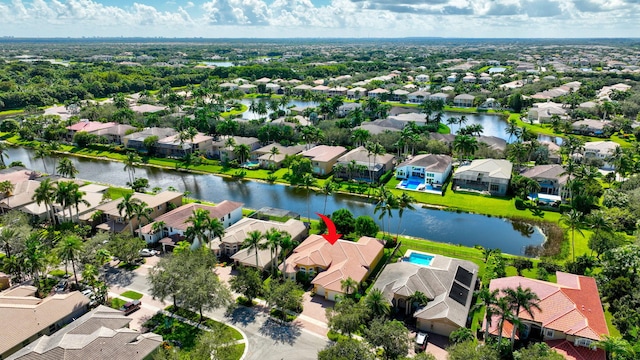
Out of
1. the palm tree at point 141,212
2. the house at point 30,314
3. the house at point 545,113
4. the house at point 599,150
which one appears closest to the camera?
the house at point 30,314

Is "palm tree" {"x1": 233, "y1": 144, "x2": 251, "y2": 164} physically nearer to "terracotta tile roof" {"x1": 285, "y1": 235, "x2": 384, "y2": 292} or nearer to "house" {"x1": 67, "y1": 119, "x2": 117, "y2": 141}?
"terracotta tile roof" {"x1": 285, "y1": 235, "x2": 384, "y2": 292}

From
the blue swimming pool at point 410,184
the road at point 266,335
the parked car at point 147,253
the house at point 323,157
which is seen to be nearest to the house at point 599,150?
the blue swimming pool at point 410,184

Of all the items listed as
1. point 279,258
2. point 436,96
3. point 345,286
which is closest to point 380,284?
point 345,286

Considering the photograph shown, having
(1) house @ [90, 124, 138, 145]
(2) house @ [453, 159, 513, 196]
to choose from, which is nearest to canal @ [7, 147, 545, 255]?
(2) house @ [453, 159, 513, 196]

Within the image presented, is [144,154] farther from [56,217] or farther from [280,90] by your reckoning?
[280,90]

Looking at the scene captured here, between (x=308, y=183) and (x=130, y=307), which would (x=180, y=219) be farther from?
(x=308, y=183)

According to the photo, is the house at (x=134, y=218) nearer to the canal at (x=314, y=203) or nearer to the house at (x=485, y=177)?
the canal at (x=314, y=203)
